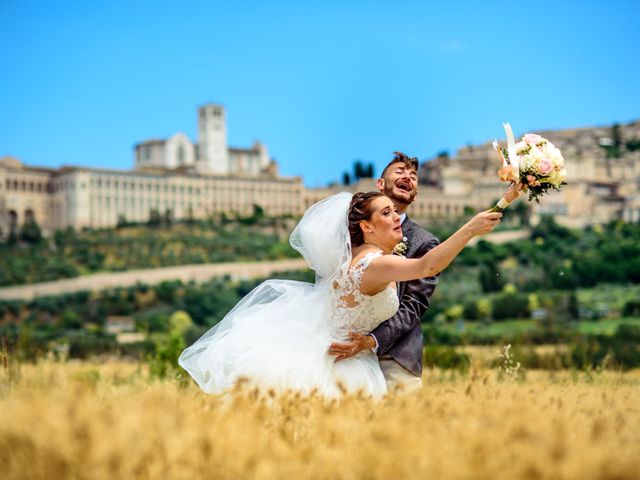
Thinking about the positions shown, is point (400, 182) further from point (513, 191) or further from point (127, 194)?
point (127, 194)

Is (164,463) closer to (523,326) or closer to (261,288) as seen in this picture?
(261,288)

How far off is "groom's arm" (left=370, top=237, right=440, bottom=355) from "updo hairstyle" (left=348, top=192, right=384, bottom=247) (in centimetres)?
37

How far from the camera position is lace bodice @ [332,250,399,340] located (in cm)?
414

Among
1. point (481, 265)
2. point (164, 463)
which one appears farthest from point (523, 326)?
point (164, 463)

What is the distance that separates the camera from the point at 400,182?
15.3ft

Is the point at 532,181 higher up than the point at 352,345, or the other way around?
the point at 532,181

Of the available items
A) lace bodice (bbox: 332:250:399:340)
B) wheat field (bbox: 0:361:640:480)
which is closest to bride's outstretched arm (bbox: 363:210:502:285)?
lace bodice (bbox: 332:250:399:340)

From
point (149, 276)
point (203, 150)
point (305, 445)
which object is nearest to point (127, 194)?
point (203, 150)

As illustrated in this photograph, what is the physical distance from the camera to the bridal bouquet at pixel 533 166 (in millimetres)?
3982

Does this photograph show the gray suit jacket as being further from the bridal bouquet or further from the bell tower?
the bell tower

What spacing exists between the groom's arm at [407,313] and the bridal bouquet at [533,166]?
0.74 m

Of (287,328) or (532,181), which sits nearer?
(532,181)

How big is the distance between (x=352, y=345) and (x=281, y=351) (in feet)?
1.09

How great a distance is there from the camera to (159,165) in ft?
306
